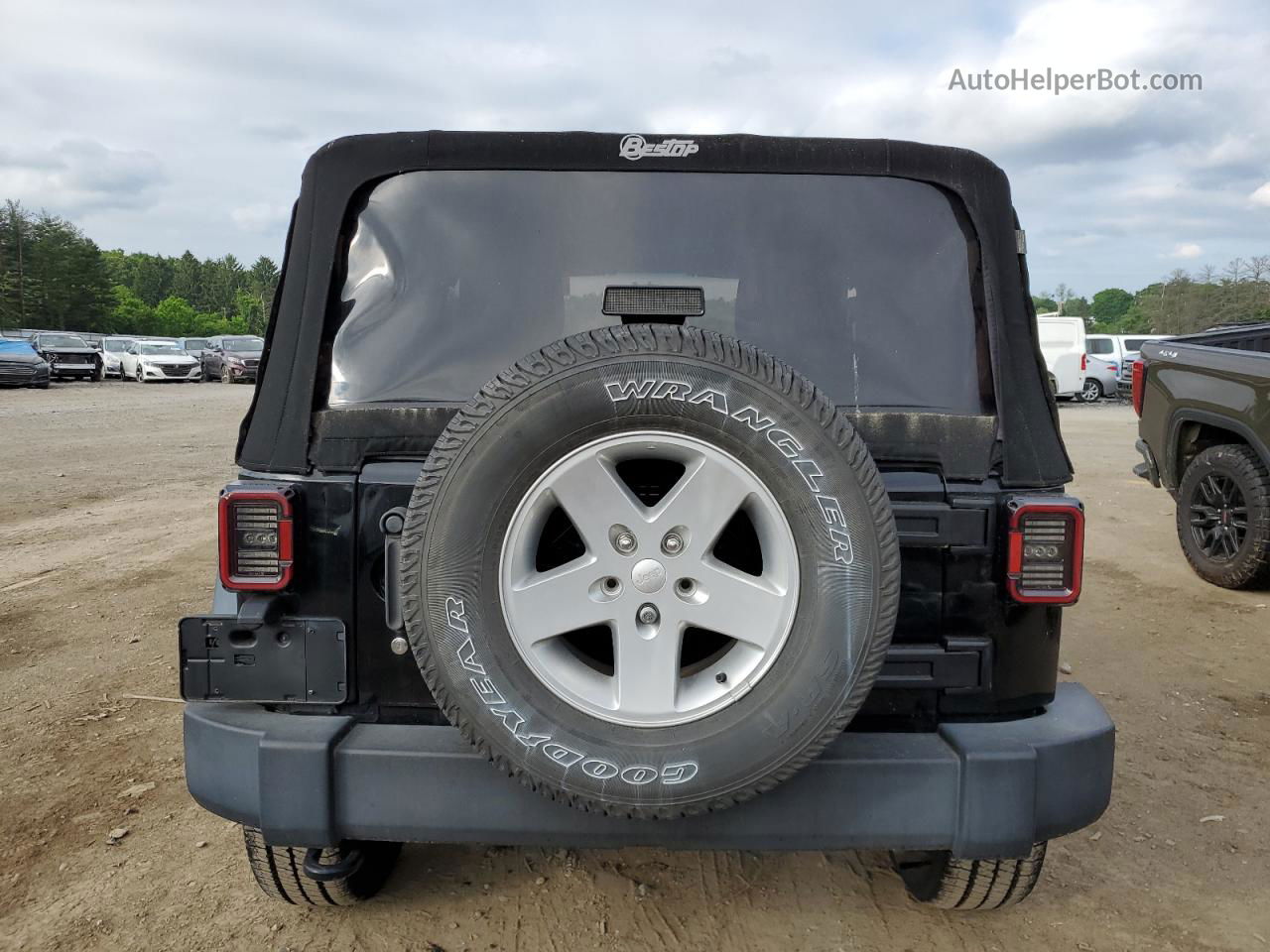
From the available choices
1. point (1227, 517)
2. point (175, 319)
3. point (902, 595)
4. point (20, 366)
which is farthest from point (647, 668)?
point (175, 319)

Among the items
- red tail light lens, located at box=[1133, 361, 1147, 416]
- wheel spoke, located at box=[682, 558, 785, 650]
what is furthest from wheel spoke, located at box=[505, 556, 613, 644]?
red tail light lens, located at box=[1133, 361, 1147, 416]

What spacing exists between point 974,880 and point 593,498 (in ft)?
5.02

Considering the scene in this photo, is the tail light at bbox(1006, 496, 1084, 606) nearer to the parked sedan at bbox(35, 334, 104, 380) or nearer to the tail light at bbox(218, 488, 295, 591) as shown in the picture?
the tail light at bbox(218, 488, 295, 591)

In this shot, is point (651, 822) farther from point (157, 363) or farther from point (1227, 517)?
point (157, 363)

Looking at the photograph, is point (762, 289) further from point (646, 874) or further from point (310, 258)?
point (646, 874)

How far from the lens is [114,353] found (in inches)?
1313

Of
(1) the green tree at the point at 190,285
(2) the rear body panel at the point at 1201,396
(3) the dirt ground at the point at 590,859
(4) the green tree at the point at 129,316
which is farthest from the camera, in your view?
(1) the green tree at the point at 190,285

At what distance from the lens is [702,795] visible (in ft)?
6.44

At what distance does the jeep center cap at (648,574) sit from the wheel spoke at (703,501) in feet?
0.22

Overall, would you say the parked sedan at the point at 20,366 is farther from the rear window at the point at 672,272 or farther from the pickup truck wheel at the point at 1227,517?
the rear window at the point at 672,272

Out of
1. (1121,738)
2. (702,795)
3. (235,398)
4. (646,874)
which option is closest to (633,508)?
(702,795)

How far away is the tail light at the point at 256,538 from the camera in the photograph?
87.6 inches

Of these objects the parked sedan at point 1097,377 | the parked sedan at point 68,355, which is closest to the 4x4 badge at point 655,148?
the parked sedan at point 1097,377

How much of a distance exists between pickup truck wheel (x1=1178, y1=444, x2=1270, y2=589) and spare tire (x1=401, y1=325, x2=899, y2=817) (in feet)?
17.5
